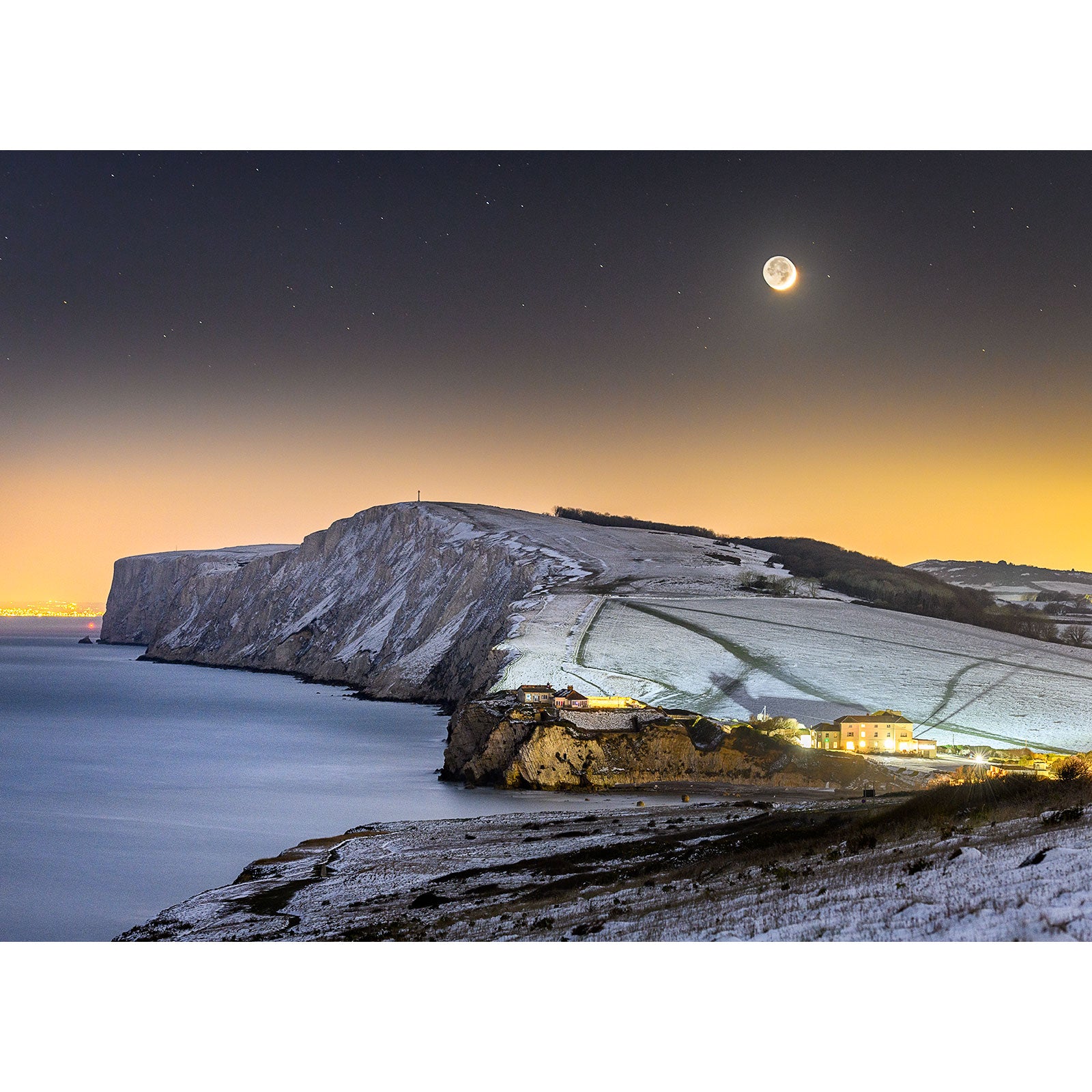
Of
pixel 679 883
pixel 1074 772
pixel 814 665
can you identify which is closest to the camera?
pixel 679 883

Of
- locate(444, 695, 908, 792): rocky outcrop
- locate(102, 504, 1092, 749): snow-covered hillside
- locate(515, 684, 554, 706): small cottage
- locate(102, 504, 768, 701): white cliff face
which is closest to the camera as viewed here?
locate(444, 695, 908, 792): rocky outcrop

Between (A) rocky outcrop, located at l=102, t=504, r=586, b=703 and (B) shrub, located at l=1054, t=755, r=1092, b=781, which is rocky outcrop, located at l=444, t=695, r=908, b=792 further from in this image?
(B) shrub, located at l=1054, t=755, r=1092, b=781

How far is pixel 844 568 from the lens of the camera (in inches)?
3880

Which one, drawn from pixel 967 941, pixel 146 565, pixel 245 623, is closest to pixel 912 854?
pixel 967 941

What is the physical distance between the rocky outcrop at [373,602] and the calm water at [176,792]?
734cm

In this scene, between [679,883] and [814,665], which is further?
[814,665]

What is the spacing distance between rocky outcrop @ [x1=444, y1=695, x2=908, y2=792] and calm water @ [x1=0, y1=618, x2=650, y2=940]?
6.43ft

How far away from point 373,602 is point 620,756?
7511 cm

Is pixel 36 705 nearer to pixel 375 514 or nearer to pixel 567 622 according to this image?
pixel 567 622

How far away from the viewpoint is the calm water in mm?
27266

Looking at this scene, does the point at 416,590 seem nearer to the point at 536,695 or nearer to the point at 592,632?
the point at 592,632

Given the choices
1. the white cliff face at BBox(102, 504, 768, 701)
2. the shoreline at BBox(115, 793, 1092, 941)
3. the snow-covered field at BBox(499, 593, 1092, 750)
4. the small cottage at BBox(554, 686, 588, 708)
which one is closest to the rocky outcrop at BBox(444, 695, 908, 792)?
the small cottage at BBox(554, 686, 588, 708)

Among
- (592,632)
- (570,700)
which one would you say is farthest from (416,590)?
(570,700)

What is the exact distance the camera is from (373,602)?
118 meters
